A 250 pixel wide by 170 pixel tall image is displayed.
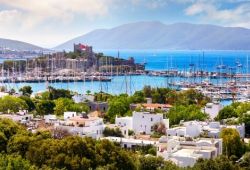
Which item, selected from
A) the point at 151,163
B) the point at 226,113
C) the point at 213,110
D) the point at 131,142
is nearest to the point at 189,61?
the point at 213,110

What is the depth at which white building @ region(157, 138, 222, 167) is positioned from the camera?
13438 millimetres

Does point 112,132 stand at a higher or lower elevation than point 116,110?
lower

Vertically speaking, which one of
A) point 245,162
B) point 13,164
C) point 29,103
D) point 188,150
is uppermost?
point 29,103

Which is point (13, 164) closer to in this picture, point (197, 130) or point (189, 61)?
point (197, 130)

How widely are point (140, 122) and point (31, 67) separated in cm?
4922

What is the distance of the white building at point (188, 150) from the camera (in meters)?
13.4

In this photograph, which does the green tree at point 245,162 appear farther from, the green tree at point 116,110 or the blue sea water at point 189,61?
the blue sea water at point 189,61

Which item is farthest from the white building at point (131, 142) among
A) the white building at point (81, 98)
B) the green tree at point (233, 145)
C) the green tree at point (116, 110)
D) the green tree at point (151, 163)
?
the white building at point (81, 98)

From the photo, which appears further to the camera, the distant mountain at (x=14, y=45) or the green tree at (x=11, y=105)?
the distant mountain at (x=14, y=45)

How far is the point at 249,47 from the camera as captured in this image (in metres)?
200

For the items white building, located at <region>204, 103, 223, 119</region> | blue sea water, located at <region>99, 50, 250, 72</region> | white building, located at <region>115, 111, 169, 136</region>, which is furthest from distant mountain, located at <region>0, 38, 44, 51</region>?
white building, located at <region>115, 111, 169, 136</region>

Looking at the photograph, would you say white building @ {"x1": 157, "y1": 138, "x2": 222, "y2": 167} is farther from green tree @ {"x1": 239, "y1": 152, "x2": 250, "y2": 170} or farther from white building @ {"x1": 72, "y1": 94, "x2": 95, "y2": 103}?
white building @ {"x1": 72, "y1": 94, "x2": 95, "y2": 103}

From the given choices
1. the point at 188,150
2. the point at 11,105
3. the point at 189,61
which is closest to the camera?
the point at 188,150

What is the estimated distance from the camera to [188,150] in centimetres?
1462
